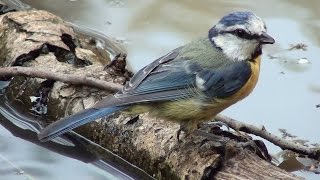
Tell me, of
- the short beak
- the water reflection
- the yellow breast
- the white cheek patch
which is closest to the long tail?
the water reflection

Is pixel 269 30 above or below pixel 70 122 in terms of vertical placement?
above

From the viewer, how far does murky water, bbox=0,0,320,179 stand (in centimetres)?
402

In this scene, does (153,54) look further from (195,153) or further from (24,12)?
(195,153)

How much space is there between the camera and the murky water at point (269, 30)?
402 cm

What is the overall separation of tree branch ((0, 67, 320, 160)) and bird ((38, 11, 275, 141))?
194 millimetres

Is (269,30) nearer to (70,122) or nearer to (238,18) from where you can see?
(238,18)

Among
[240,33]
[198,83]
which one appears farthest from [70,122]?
[240,33]

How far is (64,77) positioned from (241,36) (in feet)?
2.93

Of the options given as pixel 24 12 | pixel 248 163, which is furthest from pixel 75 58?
pixel 248 163

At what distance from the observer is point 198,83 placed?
3.44 metres

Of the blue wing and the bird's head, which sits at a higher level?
the bird's head

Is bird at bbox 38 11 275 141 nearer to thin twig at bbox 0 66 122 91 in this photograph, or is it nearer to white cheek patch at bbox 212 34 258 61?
white cheek patch at bbox 212 34 258 61

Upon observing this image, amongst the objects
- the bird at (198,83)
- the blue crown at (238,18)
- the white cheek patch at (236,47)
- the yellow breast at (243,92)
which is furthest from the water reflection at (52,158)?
the blue crown at (238,18)

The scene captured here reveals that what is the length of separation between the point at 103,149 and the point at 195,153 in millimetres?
592
